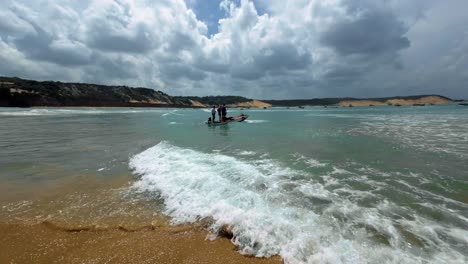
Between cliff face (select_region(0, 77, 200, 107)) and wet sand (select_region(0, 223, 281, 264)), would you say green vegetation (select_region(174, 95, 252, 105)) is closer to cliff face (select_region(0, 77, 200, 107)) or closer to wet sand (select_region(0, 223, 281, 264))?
cliff face (select_region(0, 77, 200, 107))

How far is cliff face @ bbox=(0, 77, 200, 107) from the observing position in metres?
78.7

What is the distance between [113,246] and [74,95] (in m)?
117

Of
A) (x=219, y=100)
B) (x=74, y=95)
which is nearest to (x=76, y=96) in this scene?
(x=74, y=95)

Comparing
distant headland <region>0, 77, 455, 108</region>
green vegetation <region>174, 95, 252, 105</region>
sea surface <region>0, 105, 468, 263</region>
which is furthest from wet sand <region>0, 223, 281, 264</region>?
green vegetation <region>174, 95, 252, 105</region>

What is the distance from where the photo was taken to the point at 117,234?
4480 millimetres

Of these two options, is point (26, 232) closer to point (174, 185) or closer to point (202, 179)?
point (174, 185)

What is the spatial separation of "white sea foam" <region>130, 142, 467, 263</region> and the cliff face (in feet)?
322

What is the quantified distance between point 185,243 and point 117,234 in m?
1.35

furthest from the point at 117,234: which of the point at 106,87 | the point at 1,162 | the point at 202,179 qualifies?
the point at 106,87

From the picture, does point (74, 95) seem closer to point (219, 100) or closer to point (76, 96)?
point (76, 96)

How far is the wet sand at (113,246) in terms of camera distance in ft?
12.4

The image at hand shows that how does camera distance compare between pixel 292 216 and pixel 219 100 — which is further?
pixel 219 100

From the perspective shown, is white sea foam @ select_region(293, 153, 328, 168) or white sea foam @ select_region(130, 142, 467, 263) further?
white sea foam @ select_region(293, 153, 328, 168)

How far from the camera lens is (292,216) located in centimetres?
497
